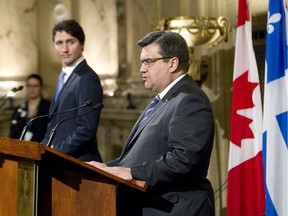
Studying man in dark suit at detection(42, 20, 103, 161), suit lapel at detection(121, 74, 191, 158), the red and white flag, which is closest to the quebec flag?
the red and white flag

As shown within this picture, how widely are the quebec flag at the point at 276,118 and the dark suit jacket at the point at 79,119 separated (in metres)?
0.98

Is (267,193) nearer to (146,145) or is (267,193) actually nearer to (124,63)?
(146,145)

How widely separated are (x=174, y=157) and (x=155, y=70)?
1.43ft

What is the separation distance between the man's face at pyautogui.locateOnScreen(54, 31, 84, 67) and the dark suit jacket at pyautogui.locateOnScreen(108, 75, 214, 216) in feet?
4.27

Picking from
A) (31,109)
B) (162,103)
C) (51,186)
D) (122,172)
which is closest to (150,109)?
(162,103)

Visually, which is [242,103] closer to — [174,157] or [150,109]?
[150,109]

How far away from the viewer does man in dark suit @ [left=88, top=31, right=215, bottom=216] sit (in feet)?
9.86

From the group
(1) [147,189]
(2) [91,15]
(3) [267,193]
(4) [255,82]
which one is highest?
(2) [91,15]

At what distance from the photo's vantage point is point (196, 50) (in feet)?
19.0

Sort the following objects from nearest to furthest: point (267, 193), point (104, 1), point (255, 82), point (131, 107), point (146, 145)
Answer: point (146, 145) → point (267, 193) → point (255, 82) → point (131, 107) → point (104, 1)

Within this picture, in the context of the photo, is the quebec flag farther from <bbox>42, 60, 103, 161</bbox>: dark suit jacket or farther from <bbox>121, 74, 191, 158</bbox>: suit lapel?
<bbox>121, 74, 191, 158</bbox>: suit lapel

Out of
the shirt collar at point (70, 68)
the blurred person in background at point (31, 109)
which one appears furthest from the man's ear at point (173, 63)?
the blurred person in background at point (31, 109)

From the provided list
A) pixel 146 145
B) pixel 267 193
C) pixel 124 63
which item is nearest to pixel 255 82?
pixel 267 193

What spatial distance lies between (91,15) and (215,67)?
6.83 feet
